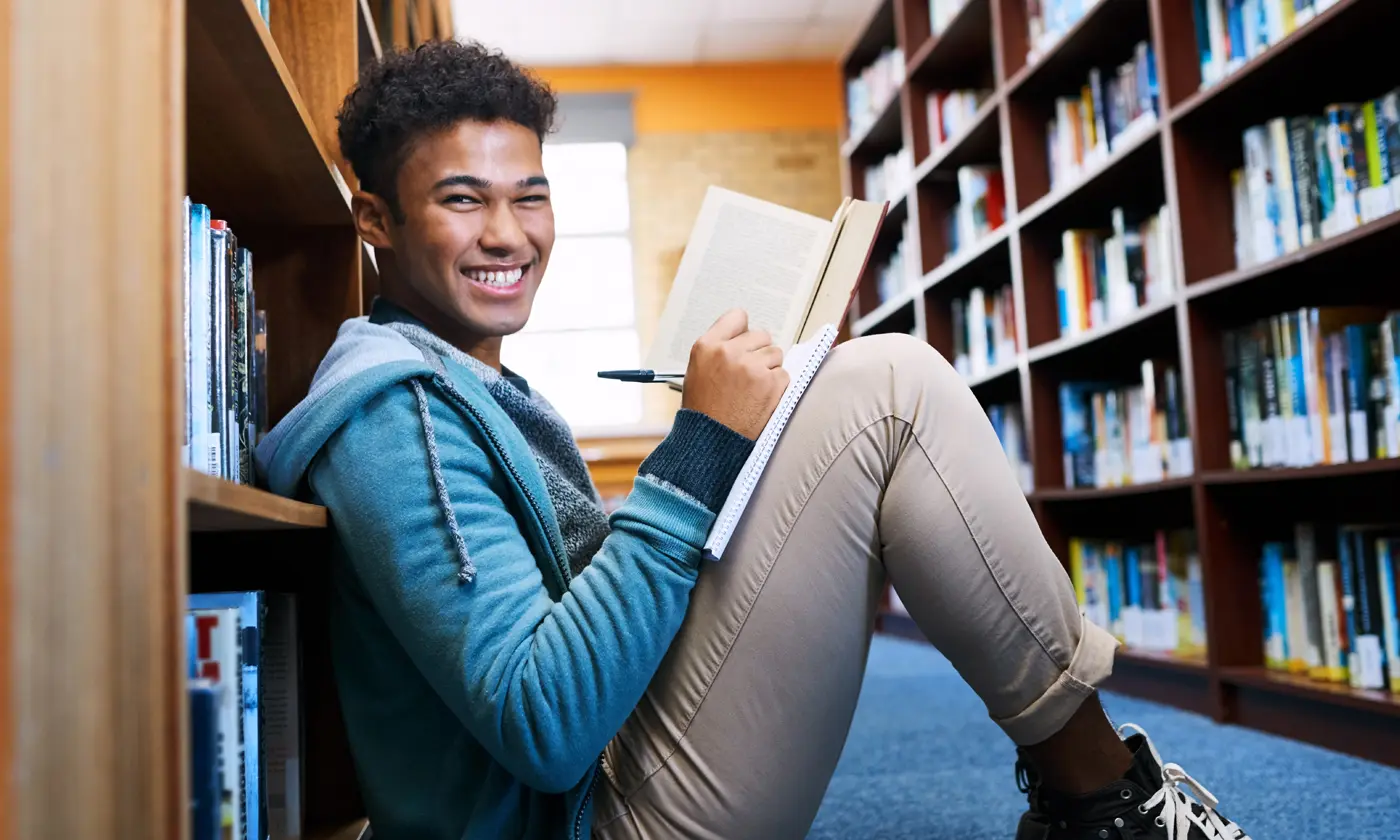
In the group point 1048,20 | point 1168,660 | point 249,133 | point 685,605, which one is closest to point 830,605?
point 685,605

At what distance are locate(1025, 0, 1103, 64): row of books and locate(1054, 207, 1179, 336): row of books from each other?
45 cm

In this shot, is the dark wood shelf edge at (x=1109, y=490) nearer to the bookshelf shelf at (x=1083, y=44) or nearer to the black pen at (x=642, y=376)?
the bookshelf shelf at (x=1083, y=44)

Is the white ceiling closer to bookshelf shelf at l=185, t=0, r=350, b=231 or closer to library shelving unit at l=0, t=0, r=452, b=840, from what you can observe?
bookshelf shelf at l=185, t=0, r=350, b=231

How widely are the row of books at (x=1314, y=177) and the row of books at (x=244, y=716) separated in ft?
5.52

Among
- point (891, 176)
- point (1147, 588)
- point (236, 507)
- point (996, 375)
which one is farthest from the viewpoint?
point (891, 176)

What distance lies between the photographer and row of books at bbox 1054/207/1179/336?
2.51 meters

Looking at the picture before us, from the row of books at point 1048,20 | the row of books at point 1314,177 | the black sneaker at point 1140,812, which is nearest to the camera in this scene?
the black sneaker at point 1140,812

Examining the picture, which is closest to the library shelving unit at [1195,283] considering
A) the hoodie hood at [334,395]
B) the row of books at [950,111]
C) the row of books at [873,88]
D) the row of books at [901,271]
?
the row of books at [950,111]

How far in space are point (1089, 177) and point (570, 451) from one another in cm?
180

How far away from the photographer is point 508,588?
2.72 ft

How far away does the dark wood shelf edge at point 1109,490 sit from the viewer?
2262mm

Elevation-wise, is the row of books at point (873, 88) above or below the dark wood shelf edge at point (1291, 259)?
above

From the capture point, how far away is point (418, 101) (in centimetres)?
110

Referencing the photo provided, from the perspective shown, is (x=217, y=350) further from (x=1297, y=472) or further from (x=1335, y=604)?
(x=1335, y=604)
